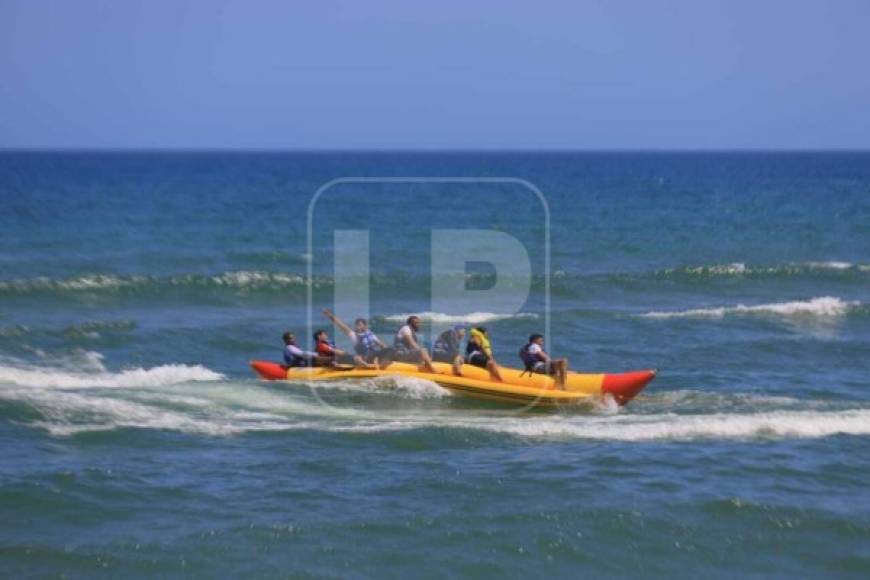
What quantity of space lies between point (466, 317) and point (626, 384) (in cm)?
862

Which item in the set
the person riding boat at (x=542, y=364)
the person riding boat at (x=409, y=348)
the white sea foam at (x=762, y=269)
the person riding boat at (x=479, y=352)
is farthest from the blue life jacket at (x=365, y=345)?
the white sea foam at (x=762, y=269)

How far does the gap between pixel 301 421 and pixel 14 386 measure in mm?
4524

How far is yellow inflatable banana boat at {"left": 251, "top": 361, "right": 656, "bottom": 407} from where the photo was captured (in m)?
17.2

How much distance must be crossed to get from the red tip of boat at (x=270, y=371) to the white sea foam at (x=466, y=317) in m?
6.98

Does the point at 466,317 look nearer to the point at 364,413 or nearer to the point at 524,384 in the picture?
the point at 524,384

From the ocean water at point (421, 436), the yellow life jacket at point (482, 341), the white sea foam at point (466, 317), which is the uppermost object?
the yellow life jacket at point (482, 341)

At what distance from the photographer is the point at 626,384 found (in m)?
17.2

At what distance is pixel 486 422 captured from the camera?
16328mm

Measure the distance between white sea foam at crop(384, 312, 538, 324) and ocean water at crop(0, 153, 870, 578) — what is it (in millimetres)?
111

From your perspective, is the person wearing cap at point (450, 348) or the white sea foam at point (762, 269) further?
the white sea foam at point (762, 269)

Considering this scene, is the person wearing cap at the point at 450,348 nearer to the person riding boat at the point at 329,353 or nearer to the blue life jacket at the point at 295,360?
the person riding boat at the point at 329,353

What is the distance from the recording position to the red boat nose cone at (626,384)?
56.4ft

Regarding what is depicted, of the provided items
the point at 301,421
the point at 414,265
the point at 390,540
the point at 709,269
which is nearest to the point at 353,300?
the point at 414,265

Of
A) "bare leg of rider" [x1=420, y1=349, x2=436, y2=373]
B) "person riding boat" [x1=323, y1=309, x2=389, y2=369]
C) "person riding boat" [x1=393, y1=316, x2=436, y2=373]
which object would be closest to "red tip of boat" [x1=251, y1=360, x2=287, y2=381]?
"person riding boat" [x1=323, y1=309, x2=389, y2=369]
